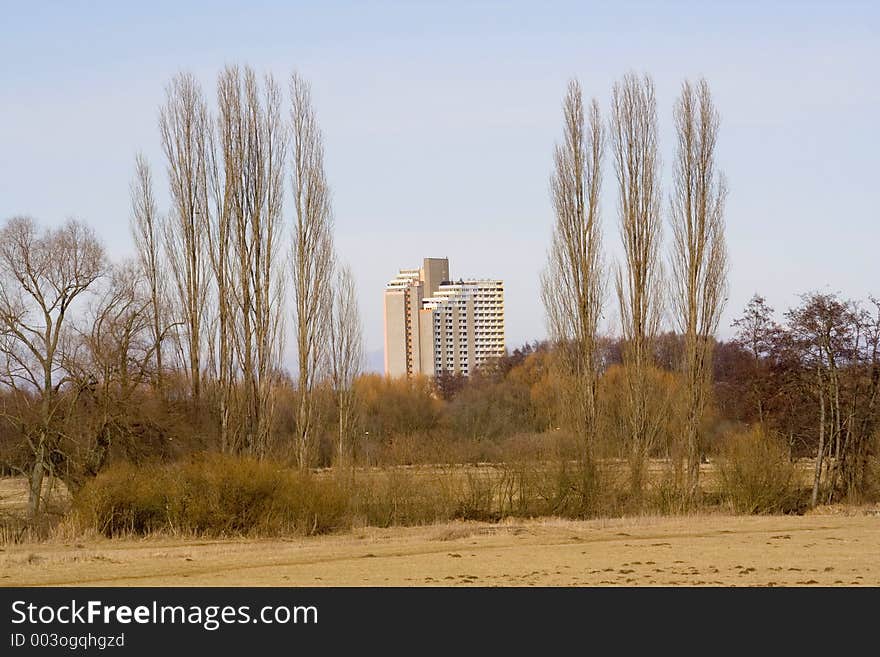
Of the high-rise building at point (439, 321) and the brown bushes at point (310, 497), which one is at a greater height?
the high-rise building at point (439, 321)

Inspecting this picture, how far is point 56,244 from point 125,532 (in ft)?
37.0

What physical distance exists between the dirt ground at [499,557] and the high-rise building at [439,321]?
10097cm

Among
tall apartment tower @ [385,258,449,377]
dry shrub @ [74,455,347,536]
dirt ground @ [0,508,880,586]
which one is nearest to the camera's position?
dirt ground @ [0,508,880,586]

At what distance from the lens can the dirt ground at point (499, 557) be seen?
15.5 m

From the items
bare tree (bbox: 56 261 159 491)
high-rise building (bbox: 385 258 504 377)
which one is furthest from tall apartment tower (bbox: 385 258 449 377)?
bare tree (bbox: 56 261 159 491)

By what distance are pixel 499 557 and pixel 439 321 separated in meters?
117

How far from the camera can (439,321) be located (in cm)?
13538

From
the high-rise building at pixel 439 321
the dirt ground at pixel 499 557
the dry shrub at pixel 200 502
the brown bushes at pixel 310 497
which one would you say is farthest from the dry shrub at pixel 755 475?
the high-rise building at pixel 439 321

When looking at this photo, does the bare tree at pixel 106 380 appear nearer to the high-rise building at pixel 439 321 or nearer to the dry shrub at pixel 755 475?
the dry shrub at pixel 755 475

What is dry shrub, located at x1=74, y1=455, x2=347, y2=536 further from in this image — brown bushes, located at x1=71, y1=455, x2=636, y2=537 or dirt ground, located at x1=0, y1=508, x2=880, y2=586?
dirt ground, located at x1=0, y1=508, x2=880, y2=586

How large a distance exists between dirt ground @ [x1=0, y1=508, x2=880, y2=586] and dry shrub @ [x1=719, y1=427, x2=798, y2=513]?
256 cm

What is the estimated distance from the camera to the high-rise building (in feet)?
431
